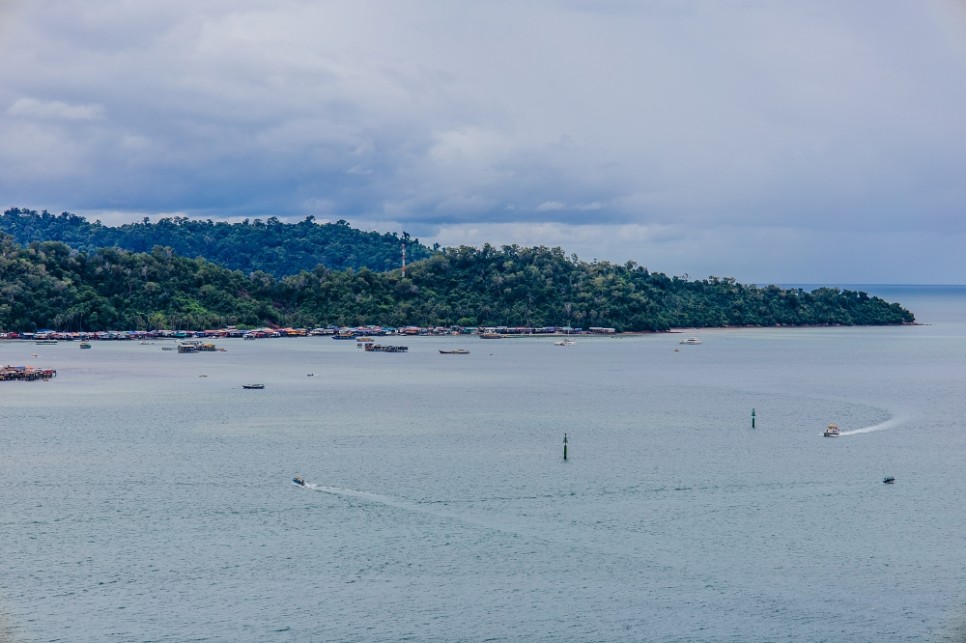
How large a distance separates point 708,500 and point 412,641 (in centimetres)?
2398

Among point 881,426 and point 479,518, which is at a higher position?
point 881,426

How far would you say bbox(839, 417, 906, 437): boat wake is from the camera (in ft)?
265

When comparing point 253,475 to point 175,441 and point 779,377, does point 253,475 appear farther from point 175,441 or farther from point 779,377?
point 779,377

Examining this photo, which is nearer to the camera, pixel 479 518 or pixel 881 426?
pixel 479 518

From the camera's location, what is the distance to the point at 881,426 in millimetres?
84438

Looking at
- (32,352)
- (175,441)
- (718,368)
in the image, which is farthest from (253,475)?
(32,352)

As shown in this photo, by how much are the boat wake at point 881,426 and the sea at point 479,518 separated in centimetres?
63

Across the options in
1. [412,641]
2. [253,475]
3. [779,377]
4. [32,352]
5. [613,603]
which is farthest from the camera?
[32,352]

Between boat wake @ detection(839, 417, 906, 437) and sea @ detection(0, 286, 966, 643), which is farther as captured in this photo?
boat wake @ detection(839, 417, 906, 437)

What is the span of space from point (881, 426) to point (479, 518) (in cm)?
4467

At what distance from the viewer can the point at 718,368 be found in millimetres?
144875

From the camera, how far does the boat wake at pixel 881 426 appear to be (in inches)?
3184

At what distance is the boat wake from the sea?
0.63 m

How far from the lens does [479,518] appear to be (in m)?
52.1
